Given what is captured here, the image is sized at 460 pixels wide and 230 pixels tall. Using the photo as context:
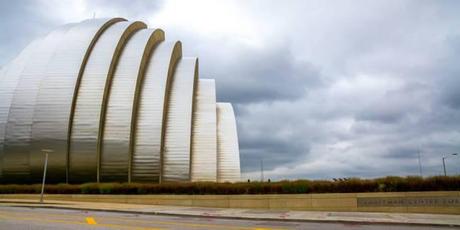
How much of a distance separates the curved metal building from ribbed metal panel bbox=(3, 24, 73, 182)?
7cm

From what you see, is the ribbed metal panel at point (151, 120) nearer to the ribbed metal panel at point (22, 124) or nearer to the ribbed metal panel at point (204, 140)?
the ribbed metal panel at point (204, 140)

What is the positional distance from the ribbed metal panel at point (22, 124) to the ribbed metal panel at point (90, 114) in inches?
113

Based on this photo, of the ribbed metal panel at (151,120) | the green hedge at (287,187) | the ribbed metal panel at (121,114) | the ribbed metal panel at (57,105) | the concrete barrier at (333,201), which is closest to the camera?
the concrete barrier at (333,201)

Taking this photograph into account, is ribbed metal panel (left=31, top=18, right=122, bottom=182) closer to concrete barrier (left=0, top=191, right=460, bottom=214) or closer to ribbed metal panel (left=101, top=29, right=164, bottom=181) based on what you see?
ribbed metal panel (left=101, top=29, right=164, bottom=181)

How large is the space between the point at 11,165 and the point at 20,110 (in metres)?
4.19

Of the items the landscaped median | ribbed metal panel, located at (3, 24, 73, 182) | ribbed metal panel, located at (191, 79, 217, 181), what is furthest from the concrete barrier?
ribbed metal panel, located at (3, 24, 73, 182)

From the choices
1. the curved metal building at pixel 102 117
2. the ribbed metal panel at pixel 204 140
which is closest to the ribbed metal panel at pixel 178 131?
the curved metal building at pixel 102 117

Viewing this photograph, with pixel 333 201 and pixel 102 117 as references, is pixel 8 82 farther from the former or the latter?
pixel 333 201

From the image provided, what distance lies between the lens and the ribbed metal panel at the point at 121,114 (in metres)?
31.3

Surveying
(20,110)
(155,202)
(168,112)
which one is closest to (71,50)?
(20,110)

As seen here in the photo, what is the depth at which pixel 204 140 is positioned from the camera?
35.7 m

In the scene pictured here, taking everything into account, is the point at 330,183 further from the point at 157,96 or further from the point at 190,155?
the point at 157,96

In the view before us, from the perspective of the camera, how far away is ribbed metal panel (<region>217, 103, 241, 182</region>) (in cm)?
3609

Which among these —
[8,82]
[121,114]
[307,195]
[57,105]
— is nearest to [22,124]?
[57,105]
